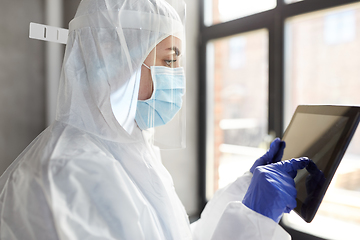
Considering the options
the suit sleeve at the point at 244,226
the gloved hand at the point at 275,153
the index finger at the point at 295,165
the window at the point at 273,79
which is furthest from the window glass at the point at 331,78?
the suit sleeve at the point at 244,226

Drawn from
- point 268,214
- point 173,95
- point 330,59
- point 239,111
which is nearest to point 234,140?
point 239,111

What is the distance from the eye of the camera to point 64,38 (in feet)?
3.95

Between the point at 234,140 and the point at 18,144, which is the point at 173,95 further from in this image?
the point at 234,140

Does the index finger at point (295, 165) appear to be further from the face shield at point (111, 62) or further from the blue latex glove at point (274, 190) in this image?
the face shield at point (111, 62)

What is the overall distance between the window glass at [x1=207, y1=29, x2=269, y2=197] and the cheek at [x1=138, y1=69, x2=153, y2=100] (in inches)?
38.4

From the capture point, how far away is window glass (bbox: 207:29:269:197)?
1688 mm

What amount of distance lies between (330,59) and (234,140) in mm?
850

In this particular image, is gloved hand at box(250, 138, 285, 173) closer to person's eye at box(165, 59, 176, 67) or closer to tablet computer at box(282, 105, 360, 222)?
tablet computer at box(282, 105, 360, 222)

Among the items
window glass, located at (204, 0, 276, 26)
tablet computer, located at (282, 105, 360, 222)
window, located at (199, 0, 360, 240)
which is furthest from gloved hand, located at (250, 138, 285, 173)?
window glass, located at (204, 0, 276, 26)

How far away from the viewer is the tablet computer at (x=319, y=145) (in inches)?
25.5

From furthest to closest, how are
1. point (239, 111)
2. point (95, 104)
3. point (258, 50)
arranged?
point (239, 111) < point (258, 50) < point (95, 104)

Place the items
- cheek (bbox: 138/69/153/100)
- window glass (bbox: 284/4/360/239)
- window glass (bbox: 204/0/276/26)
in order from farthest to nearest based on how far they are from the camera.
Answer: window glass (bbox: 204/0/276/26) → window glass (bbox: 284/4/360/239) → cheek (bbox: 138/69/153/100)

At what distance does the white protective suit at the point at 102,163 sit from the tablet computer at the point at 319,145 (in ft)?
0.42

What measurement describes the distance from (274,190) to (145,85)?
511 millimetres
